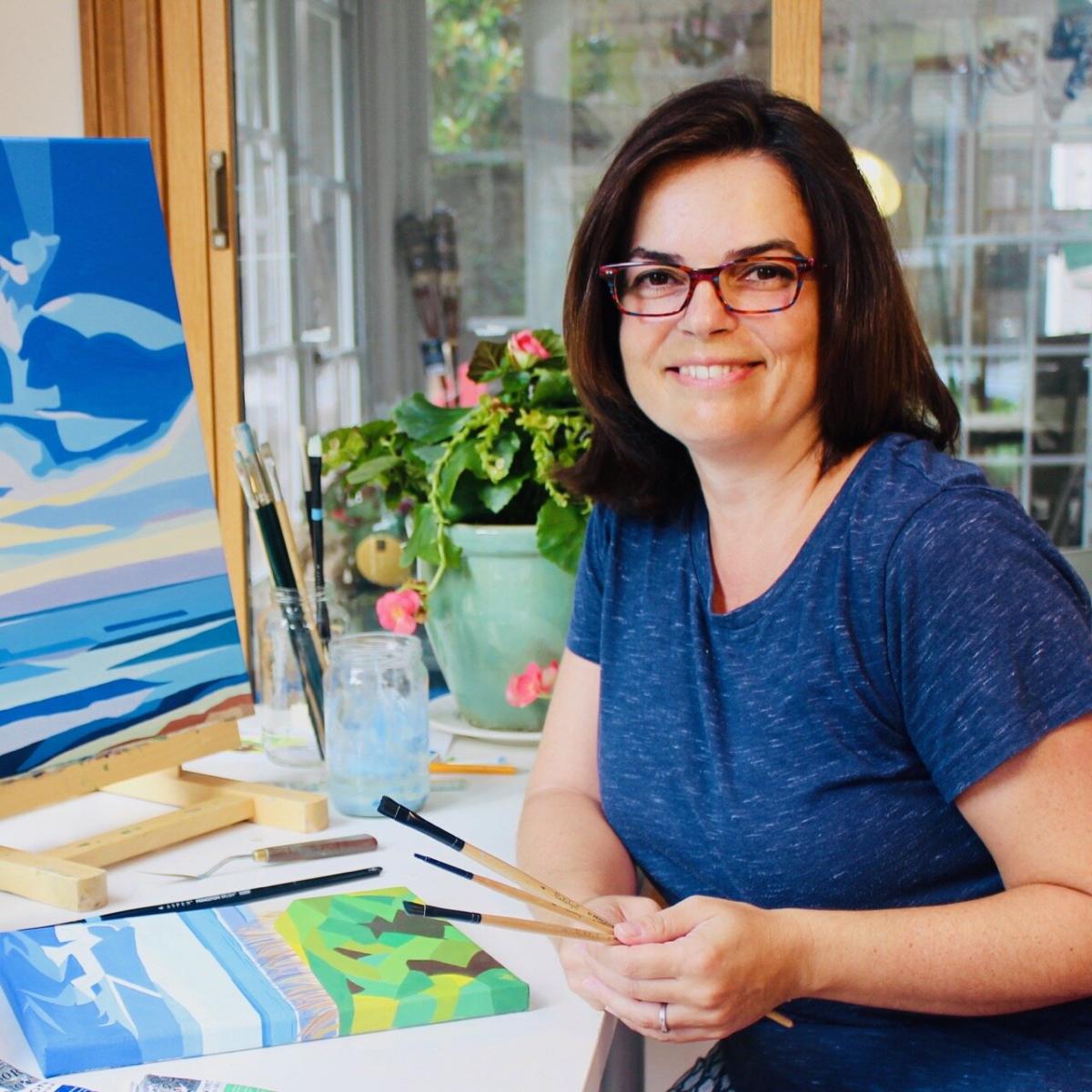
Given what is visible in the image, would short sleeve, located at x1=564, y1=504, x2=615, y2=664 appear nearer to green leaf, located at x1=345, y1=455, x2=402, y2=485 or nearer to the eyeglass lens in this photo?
the eyeglass lens

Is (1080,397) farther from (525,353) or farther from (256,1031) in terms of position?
(256,1031)

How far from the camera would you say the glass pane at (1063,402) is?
1.80 meters

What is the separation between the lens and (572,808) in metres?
1.24

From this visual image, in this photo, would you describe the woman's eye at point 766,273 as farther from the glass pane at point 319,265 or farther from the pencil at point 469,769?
the glass pane at point 319,265

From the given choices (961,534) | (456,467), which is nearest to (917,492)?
(961,534)

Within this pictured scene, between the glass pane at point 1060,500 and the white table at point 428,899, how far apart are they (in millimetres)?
782

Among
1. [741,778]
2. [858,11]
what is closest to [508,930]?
[741,778]

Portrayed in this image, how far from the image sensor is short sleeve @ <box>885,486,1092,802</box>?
0.97 meters

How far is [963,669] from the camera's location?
3.24 ft

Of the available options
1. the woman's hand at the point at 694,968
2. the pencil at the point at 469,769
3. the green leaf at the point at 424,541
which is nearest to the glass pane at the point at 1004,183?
the green leaf at the point at 424,541

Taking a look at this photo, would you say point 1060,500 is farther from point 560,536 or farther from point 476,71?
point 476,71

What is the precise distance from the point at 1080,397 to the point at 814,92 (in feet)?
1.68

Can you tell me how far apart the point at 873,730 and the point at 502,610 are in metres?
0.55

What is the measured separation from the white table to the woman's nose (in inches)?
18.8
